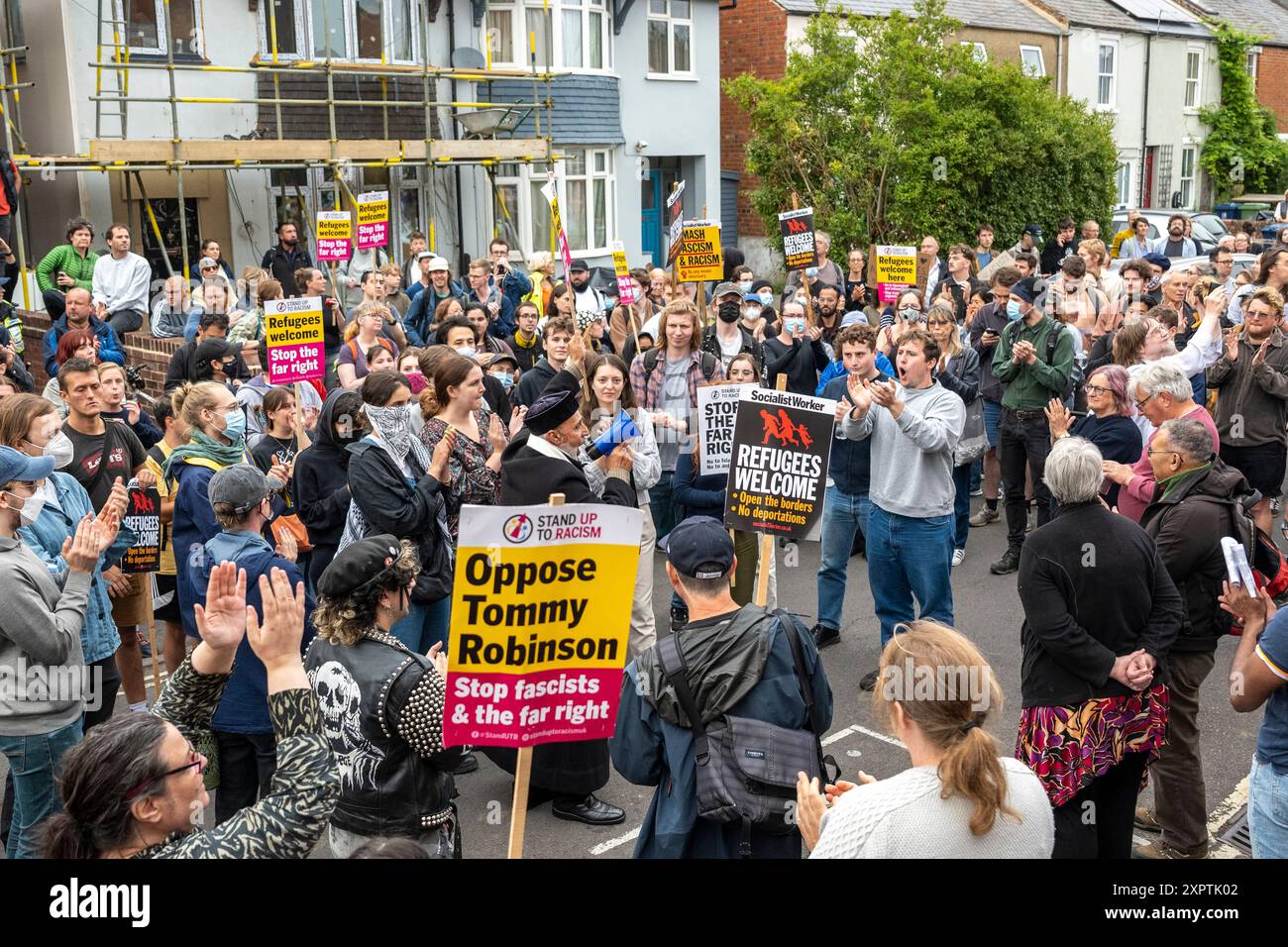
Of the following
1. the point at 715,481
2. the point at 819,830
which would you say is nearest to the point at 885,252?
the point at 715,481

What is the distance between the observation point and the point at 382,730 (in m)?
4.02

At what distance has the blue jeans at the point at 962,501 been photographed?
994cm

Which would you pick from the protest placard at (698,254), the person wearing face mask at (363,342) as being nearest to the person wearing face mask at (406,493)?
the person wearing face mask at (363,342)

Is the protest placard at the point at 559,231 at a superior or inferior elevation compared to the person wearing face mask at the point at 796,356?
superior

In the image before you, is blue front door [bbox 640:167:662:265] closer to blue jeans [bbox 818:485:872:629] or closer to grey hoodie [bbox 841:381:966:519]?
blue jeans [bbox 818:485:872:629]

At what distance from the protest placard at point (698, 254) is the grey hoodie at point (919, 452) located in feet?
18.3

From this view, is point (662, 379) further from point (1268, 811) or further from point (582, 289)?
point (582, 289)

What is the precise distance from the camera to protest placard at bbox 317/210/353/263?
13.9 metres

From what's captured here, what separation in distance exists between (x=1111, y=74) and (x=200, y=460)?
36775 mm

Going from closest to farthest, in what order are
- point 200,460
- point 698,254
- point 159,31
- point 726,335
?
point 200,460, point 726,335, point 698,254, point 159,31

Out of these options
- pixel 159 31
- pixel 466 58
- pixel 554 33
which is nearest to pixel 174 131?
pixel 159 31

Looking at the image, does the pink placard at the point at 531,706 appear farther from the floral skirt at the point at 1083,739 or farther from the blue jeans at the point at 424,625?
the blue jeans at the point at 424,625
